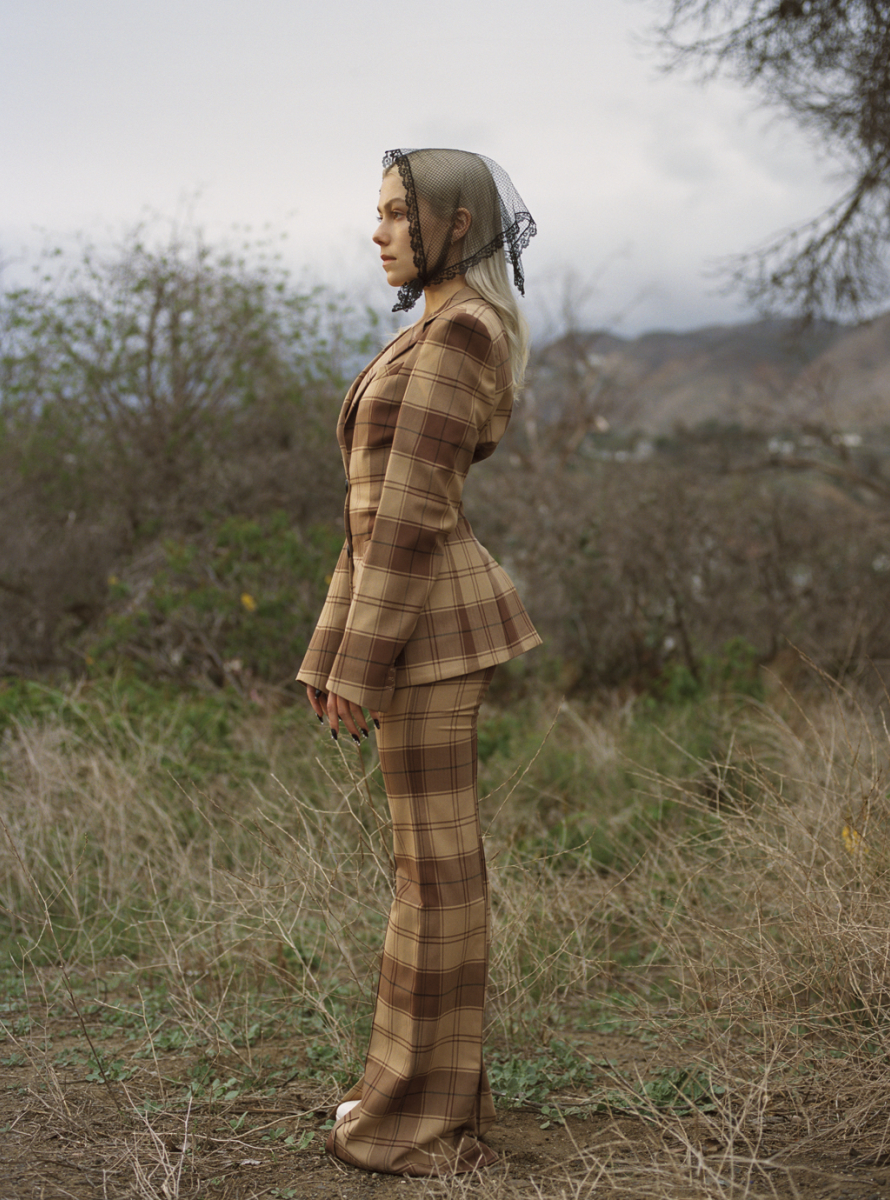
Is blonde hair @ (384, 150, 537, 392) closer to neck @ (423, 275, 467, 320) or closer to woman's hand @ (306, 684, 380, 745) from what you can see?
neck @ (423, 275, 467, 320)

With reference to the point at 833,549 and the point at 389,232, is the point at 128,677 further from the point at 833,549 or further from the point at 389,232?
the point at 833,549

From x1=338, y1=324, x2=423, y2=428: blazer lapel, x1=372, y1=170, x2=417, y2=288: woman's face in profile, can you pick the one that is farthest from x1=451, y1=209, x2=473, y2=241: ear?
x1=338, y1=324, x2=423, y2=428: blazer lapel

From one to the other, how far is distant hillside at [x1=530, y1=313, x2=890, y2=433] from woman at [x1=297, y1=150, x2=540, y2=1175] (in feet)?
21.7

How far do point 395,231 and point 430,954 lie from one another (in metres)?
1.64

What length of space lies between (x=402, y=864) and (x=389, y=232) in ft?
4.77

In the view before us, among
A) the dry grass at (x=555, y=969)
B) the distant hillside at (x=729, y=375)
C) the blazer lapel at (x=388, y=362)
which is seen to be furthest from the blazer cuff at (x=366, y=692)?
the distant hillside at (x=729, y=375)

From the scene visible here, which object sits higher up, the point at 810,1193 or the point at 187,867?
the point at 187,867

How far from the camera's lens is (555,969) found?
3258 millimetres

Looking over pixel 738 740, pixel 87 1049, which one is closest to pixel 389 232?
pixel 87 1049

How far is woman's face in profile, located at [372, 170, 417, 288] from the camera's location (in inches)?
94.5

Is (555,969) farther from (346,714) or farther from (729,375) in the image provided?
(729,375)

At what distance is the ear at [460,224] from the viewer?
7.90 ft

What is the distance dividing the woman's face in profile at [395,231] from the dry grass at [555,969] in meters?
1.29

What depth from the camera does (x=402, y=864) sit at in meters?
2.44
